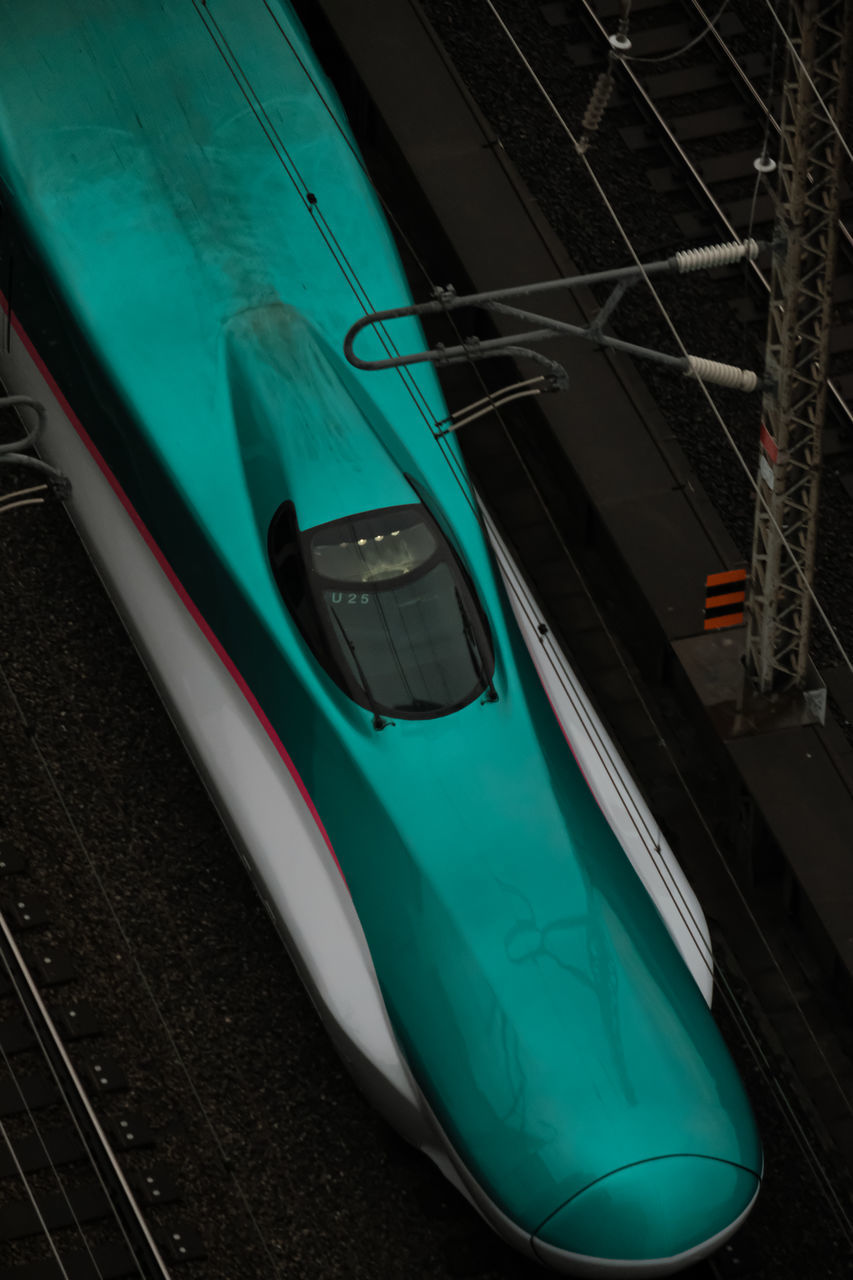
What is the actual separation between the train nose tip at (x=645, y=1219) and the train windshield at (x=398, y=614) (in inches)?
123

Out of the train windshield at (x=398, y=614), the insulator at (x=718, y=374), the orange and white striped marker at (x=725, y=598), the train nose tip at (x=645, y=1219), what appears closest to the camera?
the train nose tip at (x=645, y=1219)

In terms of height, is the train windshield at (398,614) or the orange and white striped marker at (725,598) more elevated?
the train windshield at (398,614)

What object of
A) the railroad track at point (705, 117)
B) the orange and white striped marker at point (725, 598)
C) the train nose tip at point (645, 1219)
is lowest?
the train nose tip at point (645, 1219)

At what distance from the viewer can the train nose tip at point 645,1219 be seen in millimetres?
12945

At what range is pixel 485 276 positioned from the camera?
763 inches

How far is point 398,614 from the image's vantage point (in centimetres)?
1482

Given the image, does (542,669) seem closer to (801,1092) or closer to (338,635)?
(338,635)

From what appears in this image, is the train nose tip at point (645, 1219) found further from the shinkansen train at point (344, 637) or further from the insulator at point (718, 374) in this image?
the insulator at point (718, 374)

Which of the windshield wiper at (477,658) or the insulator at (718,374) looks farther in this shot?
the windshield wiper at (477,658)

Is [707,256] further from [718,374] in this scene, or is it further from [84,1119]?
[84,1119]

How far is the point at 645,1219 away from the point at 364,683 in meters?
3.68

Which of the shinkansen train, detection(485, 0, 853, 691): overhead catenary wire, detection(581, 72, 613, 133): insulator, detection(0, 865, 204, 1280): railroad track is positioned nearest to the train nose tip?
the shinkansen train

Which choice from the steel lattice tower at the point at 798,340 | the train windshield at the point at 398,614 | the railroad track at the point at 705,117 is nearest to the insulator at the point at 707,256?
the steel lattice tower at the point at 798,340

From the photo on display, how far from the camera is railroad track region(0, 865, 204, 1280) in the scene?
14172mm
